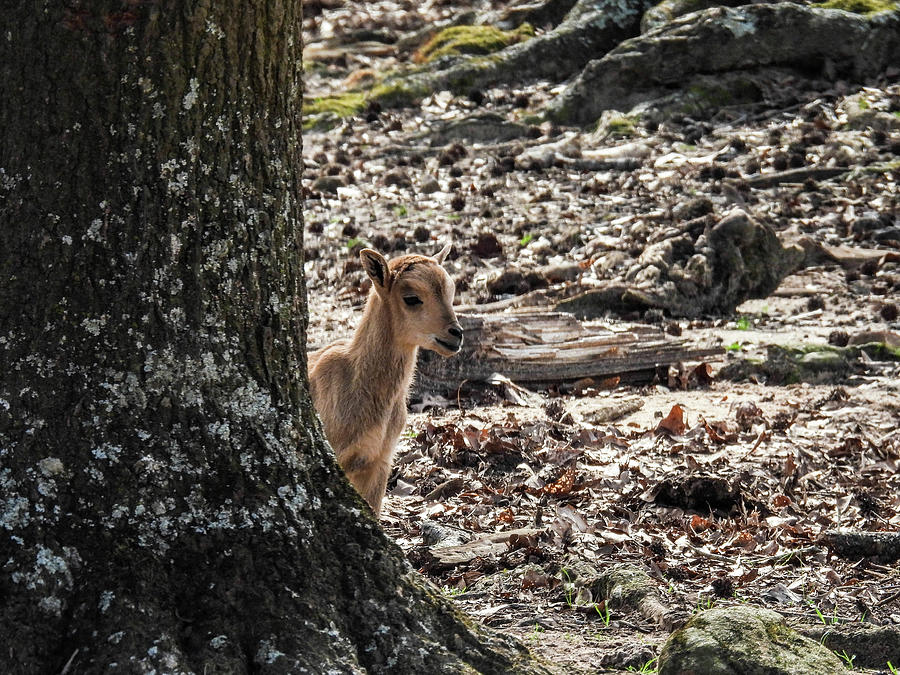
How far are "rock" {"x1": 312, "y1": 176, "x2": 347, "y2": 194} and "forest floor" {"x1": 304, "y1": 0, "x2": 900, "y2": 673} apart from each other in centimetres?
4

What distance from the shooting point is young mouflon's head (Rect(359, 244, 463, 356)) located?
703 cm

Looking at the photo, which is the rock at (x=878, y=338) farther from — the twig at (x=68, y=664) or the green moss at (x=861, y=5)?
the green moss at (x=861, y=5)

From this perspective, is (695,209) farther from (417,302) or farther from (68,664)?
(68,664)

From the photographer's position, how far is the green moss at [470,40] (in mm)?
22359

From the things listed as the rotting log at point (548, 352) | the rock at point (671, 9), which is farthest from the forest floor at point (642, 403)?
the rock at point (671, 9)

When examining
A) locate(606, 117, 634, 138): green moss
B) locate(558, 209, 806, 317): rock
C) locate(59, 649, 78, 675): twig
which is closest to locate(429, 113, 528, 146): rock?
locate(606, 117, 634, 138): green moss

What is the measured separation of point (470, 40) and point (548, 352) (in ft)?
47.0

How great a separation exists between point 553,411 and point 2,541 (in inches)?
220

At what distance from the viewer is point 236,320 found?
12.4 feet

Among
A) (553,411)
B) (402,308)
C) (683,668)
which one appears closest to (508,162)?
(553,411)

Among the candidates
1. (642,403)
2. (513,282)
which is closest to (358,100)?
(513,282)

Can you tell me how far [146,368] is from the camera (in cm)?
361

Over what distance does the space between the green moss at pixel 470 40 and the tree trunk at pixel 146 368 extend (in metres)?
19.1

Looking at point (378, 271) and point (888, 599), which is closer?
point (888, 599)
